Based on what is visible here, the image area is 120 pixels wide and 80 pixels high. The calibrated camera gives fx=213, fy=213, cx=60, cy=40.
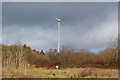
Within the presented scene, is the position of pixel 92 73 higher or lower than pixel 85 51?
lower

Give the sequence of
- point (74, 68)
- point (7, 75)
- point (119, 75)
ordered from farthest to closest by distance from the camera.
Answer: point (74, 68)
point (119, 75)
point (7, 75)

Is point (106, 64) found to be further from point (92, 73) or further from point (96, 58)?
point (92, 73)

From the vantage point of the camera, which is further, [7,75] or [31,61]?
[31,61]

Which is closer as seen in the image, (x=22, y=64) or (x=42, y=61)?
Answer: (x=22, y=64)

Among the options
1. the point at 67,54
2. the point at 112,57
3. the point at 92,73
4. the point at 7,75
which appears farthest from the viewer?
the point at 67,54

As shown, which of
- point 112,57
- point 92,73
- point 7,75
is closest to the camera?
point 7,75

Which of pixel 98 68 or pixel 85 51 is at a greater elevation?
pixel 85 51

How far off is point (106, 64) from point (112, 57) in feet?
2.85

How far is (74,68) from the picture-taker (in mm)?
13141

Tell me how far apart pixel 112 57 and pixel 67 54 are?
3.31 m

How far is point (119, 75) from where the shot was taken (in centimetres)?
945

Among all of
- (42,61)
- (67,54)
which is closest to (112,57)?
(67,54)

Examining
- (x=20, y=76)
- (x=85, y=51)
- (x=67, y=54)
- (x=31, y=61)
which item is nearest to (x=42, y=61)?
(x=31, y=61)

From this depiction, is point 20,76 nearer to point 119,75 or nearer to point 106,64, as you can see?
point 119,75
